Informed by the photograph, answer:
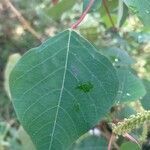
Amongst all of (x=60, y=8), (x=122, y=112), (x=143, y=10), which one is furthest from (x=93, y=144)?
(x=143, y=10)

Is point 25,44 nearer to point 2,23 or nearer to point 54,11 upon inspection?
point 2,23

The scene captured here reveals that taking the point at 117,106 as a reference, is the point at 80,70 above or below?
above

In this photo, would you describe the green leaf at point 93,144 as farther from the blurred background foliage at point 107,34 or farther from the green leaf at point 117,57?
the green leaf at point 117,57

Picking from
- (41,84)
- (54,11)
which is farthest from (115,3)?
(41,84)

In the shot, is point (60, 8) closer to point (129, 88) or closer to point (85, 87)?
point (129, 88)

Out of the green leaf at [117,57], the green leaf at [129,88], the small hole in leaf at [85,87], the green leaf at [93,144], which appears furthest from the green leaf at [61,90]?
the green leaf at [93,144]
